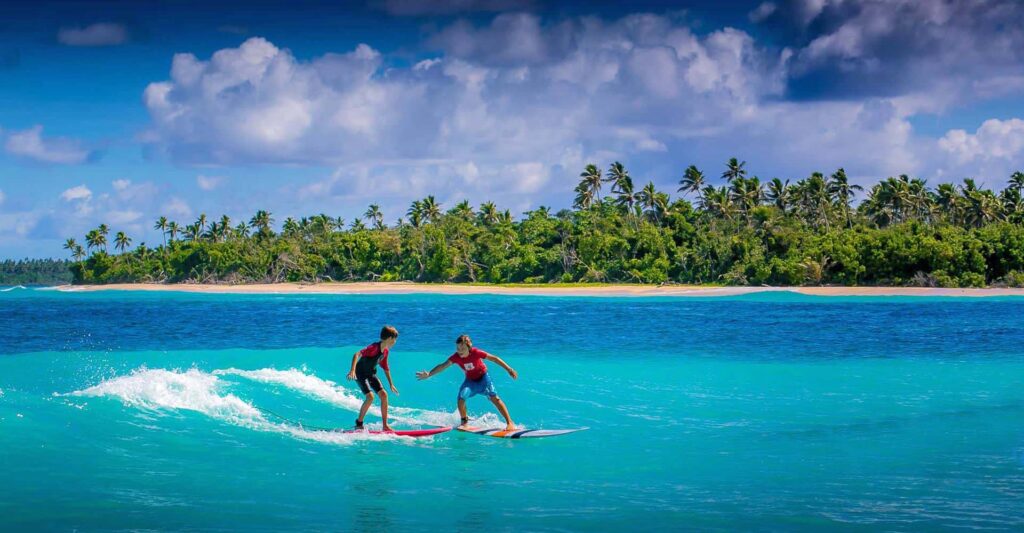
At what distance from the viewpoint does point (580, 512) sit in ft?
34.3

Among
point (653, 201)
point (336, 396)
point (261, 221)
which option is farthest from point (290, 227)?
point (336, 396)

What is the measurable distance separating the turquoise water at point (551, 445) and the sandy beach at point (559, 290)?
1726 inches

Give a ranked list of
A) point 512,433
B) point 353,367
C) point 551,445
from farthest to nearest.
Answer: point 512,433 → point 353,367 → point 551,445

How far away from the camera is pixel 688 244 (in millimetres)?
95750

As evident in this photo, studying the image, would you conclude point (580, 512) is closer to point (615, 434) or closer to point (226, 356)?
point (615, 434)

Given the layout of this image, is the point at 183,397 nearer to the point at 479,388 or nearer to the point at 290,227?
the point at 479,388

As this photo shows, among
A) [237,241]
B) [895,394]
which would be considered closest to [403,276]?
[237,241]

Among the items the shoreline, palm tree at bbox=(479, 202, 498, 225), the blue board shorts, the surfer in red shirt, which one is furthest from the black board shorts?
palm tree at bbox=(479, 202, 498, 225)

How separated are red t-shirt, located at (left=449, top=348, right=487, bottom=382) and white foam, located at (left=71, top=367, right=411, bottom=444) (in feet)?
8.81

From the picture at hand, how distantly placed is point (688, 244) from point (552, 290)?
56.7 ft

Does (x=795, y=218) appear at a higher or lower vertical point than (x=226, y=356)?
higher

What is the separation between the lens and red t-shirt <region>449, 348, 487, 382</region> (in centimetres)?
1534

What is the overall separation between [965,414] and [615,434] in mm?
7030

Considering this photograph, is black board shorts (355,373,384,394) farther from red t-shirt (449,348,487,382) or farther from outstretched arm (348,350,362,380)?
red t-shirt (449,348,487,382)
